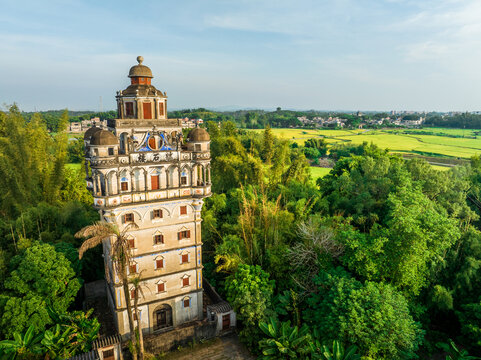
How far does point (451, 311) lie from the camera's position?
1789cm

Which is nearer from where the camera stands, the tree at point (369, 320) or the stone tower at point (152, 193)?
the tree at point (369, 320)

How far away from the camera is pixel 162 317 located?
1802cm

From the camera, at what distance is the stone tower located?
49.8 feet

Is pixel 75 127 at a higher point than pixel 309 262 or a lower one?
higher

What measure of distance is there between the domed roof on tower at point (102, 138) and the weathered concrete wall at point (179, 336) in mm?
10759

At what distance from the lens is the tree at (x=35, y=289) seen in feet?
49.8

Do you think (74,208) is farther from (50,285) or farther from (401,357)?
(401,357)

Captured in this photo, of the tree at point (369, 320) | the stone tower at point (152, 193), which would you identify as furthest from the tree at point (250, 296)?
the tree at point (369, 320)

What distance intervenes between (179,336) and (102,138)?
11.6 metres

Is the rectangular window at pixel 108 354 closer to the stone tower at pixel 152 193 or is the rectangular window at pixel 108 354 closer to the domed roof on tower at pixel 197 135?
the stone tower at pixel 152 193

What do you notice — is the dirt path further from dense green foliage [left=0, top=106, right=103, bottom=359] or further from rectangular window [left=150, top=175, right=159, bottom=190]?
rectangular window [left=150, top=175, right=159, bottom=190]

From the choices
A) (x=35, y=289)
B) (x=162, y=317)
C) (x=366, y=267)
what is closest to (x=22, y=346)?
(x=35, y=289)

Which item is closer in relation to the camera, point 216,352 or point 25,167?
point 216,352

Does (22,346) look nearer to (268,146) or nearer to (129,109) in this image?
(129,109)
